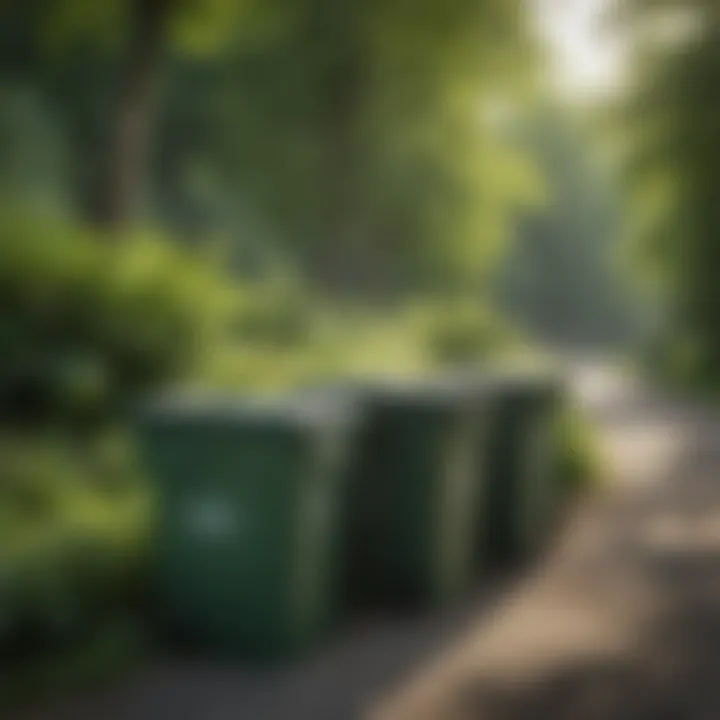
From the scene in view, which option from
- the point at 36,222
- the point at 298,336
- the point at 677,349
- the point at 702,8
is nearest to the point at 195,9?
the point at 36,222

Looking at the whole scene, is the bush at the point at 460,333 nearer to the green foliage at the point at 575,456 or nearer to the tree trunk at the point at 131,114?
the green foliage at the point at 575,456

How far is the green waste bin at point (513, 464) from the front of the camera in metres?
9.18

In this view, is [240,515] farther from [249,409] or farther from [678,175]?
[678,175]

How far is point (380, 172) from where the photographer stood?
2586 cm

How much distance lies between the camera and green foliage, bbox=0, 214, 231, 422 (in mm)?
9711

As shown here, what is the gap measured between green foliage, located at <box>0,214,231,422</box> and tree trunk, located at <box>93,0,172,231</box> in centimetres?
225

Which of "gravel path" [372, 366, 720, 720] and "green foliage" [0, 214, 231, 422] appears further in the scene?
"green foliage" [0, 214, 231, 422]

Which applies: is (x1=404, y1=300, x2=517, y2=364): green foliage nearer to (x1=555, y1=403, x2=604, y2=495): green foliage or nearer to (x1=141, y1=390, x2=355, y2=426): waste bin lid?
(x1=555, y1=403, x2=604, y2=495): green foliage

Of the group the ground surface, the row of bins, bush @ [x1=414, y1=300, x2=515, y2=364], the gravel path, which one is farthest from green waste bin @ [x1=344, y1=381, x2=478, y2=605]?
bush @ [x1=414, y1=300, x2=515, y2=364]

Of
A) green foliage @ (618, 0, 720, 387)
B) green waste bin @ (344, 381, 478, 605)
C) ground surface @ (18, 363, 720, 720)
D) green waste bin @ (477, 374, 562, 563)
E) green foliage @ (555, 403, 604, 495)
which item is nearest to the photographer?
ground surface @ (18, 363, 720, 720)

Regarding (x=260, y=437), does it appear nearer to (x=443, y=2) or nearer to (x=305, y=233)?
(x=443, y=2)

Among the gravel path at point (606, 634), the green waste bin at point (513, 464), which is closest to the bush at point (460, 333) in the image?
the gravel path at point (606, 634)

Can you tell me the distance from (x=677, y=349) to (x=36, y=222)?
25196 millimetres

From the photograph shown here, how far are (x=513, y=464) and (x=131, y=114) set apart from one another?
19.8 ft
